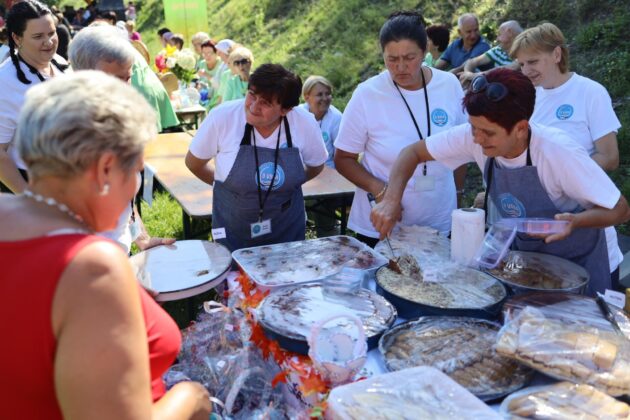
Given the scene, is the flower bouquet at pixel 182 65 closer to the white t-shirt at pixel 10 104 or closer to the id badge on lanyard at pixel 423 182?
the white t-shirt at pixel 10 104

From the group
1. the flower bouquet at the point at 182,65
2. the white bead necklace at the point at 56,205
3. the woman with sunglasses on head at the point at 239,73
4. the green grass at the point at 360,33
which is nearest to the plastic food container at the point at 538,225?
the white bead necklace at the point at 56,205

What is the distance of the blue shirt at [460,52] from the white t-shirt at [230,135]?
13.8 ft

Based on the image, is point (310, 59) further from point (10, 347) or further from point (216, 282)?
point (10, 347)

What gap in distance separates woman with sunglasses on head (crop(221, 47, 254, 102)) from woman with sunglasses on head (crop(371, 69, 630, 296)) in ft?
13.7

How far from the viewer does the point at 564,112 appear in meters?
2.80

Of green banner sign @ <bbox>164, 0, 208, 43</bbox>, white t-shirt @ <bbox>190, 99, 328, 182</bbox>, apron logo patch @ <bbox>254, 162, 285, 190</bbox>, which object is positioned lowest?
apron logo patch @ <bbox>254, 162, 285, 190</bbox>

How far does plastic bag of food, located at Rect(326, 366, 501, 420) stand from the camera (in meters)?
1.22

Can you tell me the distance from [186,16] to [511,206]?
9491 millimetres

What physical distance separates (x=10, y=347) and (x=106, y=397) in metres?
0.19

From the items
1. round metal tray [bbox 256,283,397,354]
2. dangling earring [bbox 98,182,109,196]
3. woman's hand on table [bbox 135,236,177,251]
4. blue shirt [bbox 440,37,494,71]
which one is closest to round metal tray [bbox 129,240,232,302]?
woman's hand on table [bbox 135,236,177,251]

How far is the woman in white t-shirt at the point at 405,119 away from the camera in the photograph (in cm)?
246

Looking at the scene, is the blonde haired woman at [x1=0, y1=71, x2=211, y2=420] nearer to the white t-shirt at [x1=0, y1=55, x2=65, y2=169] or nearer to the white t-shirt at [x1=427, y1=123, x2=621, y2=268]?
the white t-shirt at [x1=427, y1=123, x2=621, y2=268]

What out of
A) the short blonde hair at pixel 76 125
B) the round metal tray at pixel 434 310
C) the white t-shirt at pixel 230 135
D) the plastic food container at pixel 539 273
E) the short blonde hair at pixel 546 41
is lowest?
the round metal tray at pixel 434 310

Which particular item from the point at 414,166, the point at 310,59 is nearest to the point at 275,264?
the point at 414,166
